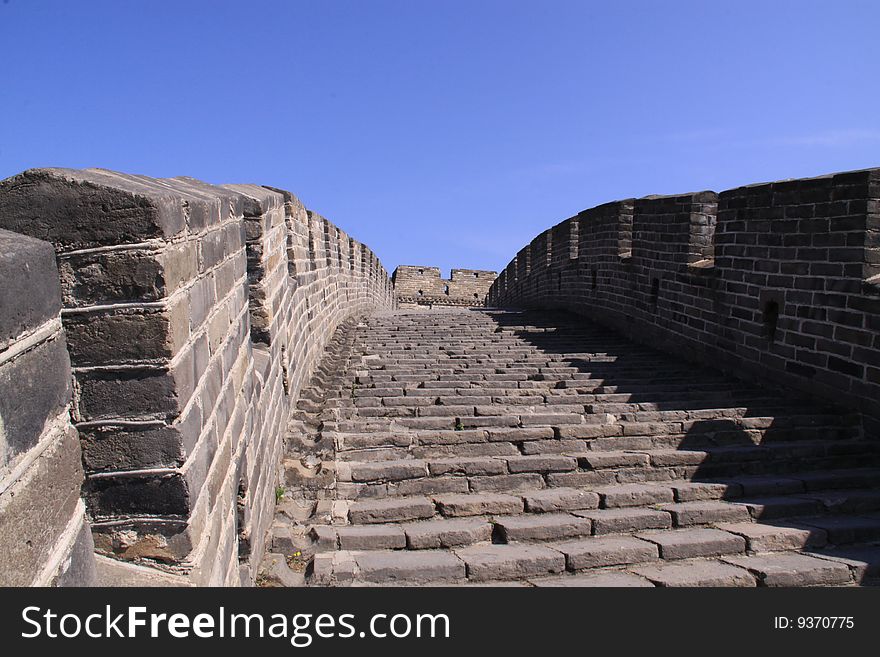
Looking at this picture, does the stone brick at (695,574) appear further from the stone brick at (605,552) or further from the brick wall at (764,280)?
the brick wall at (764,280)

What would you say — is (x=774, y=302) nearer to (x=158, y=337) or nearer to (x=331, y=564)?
(x=331, y=564)

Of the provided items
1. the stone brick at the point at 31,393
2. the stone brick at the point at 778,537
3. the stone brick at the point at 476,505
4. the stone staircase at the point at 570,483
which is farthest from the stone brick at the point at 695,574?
the stone brick at the point at 31,393

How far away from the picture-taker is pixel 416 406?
584cm

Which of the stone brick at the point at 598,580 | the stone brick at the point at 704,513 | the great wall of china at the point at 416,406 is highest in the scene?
the great wall of china at the point at 416,406

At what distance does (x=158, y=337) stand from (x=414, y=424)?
374 centimetres

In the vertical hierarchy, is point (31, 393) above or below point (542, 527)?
above

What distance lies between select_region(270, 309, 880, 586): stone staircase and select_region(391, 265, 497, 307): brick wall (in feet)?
69.1

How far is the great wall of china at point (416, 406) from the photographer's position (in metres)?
1.74

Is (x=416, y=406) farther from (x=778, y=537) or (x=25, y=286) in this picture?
(x=25, y=286)

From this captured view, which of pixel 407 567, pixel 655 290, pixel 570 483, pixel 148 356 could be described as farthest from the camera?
pixel 655 290

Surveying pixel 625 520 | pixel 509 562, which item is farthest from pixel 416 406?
pixel 509 562

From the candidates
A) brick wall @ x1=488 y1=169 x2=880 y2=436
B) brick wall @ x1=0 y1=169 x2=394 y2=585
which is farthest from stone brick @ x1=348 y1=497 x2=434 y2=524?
brick wall @ x1=488 y1=169 x2=880 y2=436

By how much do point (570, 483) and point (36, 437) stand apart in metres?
3.86

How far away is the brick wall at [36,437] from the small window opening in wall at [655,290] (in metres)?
8.38
